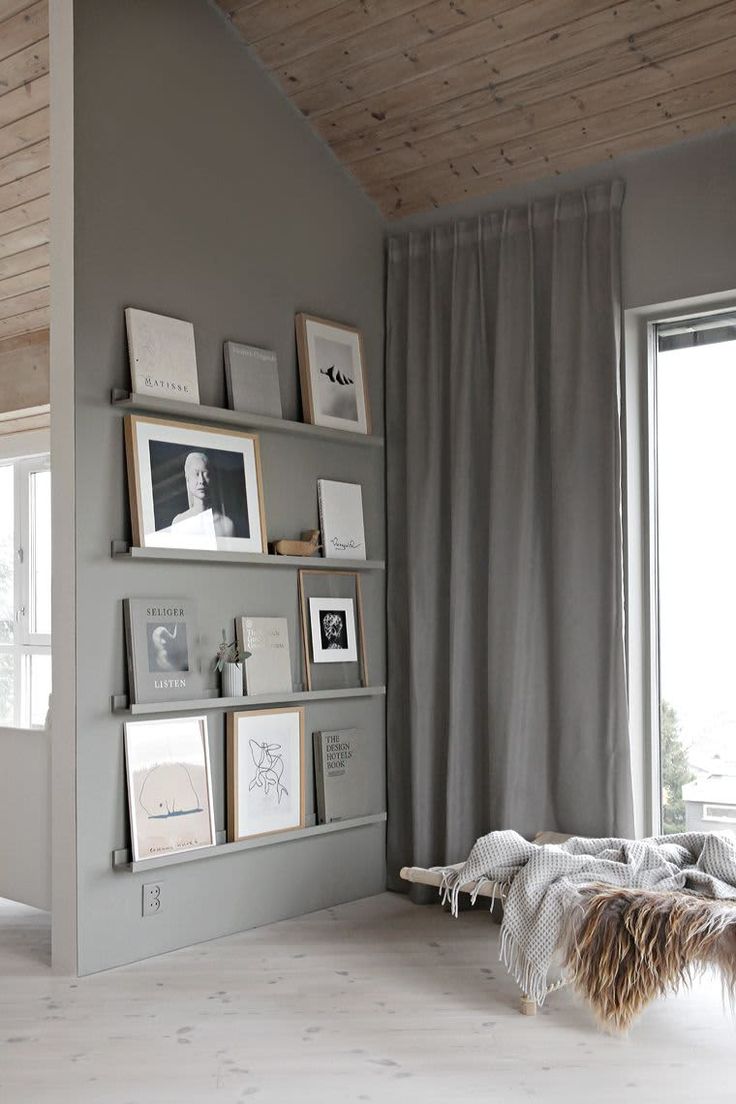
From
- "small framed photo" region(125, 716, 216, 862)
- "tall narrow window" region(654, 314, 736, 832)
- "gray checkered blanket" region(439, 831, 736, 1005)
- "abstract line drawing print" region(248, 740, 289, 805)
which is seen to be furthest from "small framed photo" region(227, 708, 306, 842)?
"tall narrow window" region(654, 314, 736, 832)

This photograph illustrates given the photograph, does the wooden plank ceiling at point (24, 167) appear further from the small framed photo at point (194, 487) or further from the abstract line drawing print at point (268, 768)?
the abstract line drawing print at point (268, 768)

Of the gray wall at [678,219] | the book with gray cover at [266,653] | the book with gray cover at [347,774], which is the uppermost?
the gray wall at [678,219]

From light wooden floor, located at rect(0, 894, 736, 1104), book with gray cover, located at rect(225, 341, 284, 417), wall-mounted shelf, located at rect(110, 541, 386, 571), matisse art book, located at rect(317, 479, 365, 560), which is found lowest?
light wooden floor, located at rect(0, 894, 736, 1104)

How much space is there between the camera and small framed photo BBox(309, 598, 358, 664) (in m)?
4.03

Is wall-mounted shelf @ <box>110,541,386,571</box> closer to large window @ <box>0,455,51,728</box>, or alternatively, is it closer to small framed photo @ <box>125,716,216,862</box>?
small framed photo @ <box>125,716,216,862</box>

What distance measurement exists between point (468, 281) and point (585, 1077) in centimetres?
271

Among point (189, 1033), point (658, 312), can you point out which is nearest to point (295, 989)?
point (189, 1033)

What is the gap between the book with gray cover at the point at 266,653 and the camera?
3.73 metres

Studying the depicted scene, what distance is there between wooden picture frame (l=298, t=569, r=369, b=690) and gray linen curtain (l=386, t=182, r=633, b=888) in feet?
0.54

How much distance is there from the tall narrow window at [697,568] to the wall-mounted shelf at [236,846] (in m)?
1.11

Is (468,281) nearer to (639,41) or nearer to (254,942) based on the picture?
(639,41)

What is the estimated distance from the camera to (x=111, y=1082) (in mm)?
2506

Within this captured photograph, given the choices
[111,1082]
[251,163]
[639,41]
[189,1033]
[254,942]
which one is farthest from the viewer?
[251,163]

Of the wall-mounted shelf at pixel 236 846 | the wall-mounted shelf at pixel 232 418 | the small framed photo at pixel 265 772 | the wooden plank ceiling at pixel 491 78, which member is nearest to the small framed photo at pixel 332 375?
the wall-mounted shelf at pixel 232 418
